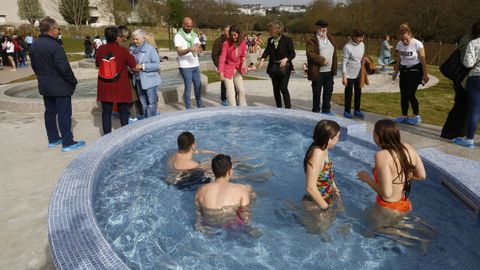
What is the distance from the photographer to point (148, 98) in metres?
7.27

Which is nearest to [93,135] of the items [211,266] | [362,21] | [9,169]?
[9,169]

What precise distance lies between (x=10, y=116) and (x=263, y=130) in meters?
6.19

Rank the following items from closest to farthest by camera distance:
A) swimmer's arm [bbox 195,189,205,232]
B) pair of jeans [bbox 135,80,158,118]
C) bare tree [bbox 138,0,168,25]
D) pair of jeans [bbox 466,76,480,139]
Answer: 1. swimmer's arm [bbox 195,189,205,232]
2. pair of jeans [bbox 466,76,480,139]
3. pair of jeans [bbox 135,80,158,118]
4. bare tree [bbox 138,0,168,25]

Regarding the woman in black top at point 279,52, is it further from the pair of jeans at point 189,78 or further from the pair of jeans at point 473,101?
the pair of jeans at point 473,101

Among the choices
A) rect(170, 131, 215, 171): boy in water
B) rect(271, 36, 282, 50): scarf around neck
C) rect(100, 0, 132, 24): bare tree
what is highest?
rect(100, 0, 132, 24): bare tree

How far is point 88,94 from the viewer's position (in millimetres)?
11531

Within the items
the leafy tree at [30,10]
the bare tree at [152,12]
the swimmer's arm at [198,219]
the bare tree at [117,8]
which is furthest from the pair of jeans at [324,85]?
the bare tree at [152,12]

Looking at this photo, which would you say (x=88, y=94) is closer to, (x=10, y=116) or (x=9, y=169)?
(x=10, y=116)

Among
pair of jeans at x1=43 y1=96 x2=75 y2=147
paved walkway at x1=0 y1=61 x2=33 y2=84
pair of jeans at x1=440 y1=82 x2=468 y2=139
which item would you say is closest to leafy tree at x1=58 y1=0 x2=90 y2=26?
paved walkway at x1=0 y1=61 x2=33 y2=84

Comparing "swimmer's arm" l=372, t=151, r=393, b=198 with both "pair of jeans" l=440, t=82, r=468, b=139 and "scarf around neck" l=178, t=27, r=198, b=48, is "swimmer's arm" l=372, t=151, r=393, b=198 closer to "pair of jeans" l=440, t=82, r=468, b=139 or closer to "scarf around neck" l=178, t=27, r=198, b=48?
"pair of jeans" l=440, t=82, r=468, b=139

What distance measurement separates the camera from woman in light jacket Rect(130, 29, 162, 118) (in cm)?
679

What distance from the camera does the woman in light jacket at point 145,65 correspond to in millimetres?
6789

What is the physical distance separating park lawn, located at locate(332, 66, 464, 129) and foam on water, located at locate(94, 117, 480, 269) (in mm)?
2849

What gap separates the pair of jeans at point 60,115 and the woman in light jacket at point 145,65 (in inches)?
58.4
